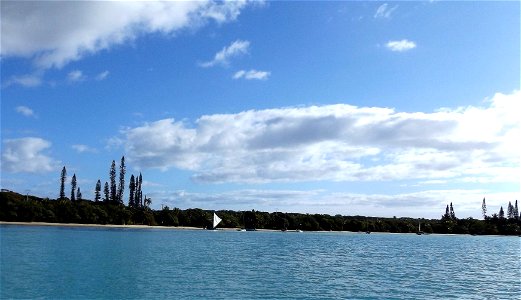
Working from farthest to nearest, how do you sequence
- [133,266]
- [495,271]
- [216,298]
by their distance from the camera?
[495,271] < [133,266] < [216,298]

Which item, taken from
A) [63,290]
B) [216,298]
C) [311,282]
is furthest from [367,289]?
[63,290]

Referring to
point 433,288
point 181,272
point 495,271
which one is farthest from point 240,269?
point 495,271

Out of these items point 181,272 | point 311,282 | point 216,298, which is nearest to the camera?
point 216,298

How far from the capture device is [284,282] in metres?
56.0

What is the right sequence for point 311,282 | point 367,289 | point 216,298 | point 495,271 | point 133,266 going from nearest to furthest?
point 216,298 < point 367,289 < point 311,282 < point 133,266 < point 495,271

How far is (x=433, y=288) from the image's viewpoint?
2186 inches

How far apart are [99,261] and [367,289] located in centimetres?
3725

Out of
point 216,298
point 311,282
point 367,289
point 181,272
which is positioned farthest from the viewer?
point 181,272

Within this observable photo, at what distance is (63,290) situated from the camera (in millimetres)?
44250

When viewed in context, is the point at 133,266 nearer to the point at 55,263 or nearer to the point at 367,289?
the point at 55,263

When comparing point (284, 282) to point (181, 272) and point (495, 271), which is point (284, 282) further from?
point (495, 271)

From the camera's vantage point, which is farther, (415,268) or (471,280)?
(415,268)

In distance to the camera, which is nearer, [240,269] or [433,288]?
[433,288]

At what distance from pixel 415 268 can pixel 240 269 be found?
3016cm
